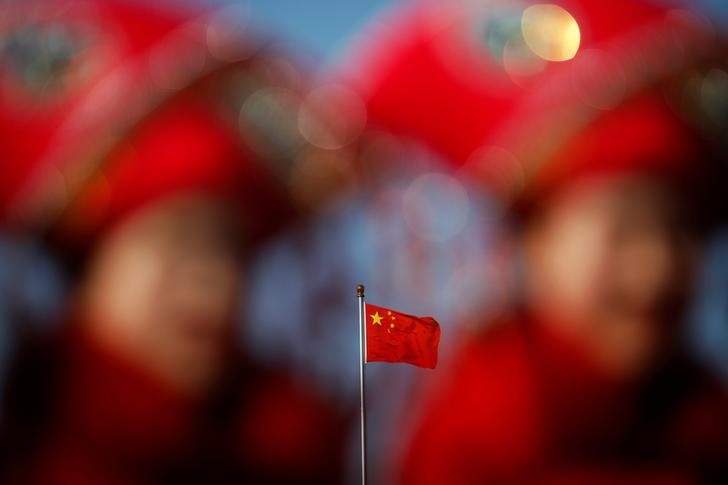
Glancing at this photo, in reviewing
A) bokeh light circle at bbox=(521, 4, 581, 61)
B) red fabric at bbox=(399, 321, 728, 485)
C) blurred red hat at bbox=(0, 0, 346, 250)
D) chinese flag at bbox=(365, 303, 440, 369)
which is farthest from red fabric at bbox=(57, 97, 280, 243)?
bokeh light circle at bbox=(521, 4, 581, 61)

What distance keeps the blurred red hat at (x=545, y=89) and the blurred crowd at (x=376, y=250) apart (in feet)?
0.06

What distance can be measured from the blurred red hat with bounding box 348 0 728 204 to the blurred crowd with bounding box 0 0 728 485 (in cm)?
2

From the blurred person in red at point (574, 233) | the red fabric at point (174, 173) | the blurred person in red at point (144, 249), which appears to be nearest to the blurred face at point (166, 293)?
the blurred person in red at point (144, 249)

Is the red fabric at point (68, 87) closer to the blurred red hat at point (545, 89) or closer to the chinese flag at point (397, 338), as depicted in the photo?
the blurred red hat at point (545, 89)

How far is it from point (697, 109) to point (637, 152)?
2.03ft

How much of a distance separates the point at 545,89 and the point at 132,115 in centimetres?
280

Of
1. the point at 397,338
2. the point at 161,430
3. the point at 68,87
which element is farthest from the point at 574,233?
the point at 68,87

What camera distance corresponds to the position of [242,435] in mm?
6402

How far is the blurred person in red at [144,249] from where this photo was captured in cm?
621

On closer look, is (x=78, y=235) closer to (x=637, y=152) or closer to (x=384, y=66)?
(x=384, y=66)

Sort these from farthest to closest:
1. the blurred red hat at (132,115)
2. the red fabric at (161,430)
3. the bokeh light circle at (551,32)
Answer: the bokeh light circle at (551,32), the blurred red hat at (132,115), the red fabric at (161,430)

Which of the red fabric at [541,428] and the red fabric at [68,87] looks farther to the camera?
the red fabric at [541,428]

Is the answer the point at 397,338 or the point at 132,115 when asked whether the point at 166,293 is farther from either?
the point at 397,338

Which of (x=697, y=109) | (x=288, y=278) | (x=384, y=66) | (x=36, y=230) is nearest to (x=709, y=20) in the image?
(x=697, y=109)
